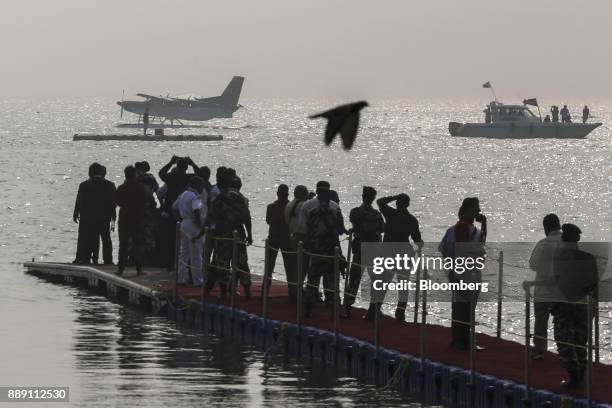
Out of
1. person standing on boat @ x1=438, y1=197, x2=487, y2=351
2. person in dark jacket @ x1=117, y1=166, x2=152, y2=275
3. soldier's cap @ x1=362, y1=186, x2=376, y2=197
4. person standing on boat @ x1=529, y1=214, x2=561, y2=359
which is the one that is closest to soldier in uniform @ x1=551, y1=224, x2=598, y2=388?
person standing on boat @ x1=529, y1=214, x2=561, y2=359

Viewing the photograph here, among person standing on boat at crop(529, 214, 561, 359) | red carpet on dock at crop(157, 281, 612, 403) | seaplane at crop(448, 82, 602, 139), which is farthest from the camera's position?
seaplane at crop(448, 82, 602, 139)

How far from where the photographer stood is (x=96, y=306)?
23.4m

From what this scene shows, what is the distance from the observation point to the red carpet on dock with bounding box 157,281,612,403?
49.1ft

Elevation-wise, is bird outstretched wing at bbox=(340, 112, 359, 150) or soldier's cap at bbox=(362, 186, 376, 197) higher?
bird outstretched wing at bbox=(340, 112, 359, 150)

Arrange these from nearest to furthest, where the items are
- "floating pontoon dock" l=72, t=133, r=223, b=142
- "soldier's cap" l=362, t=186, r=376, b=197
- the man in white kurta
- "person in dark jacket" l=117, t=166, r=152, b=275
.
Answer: "soldier's cap" l=362, t=186, r=376, b=197, the man in white kurta, "person in dark jacket" l=117, t=166, r=152, b=275, "floating pontoon dock" l=72, t=133, r=223, b=142

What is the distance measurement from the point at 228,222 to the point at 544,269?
586 cm

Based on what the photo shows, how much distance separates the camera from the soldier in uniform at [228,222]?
63.8 feet

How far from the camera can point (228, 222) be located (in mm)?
19656

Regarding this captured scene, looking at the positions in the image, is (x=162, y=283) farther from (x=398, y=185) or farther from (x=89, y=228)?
(x=398, y=185)

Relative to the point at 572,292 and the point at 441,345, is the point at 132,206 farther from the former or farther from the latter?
the point at 572,292

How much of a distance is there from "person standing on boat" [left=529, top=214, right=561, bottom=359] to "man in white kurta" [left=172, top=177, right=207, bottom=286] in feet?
20.7

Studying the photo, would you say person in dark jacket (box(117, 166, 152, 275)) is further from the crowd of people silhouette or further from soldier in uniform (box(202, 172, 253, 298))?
soldier in uniform (box(202, 172, 253, 298))

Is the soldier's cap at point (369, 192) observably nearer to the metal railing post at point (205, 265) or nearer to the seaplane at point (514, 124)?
the metal railing post at point (205, 265)

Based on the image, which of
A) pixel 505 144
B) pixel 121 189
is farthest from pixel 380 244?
pixel 505 144
